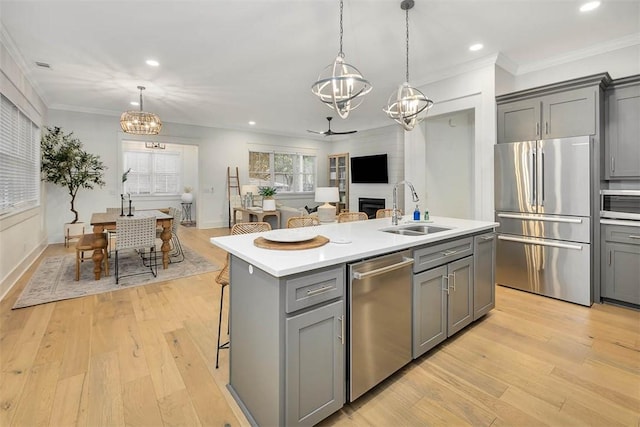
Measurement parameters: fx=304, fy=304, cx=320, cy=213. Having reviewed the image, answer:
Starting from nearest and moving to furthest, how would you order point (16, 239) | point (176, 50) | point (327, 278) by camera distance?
1. point (327, 278)
2. point (176, 50)
3. point (16, 239)

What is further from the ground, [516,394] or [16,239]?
[16,239]

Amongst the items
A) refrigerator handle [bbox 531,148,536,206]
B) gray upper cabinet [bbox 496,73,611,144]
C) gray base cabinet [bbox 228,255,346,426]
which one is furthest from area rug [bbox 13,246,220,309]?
gray upper cabinet [bbox 496,73,611,144]

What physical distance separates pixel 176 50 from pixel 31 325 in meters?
3.22

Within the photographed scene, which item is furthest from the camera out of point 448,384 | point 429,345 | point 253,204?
point 253,204

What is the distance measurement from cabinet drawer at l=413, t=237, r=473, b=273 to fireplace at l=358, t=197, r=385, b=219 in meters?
6.08

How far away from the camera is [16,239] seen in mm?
4016

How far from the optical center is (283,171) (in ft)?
31.6

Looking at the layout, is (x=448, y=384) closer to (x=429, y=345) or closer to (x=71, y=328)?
(x=429, y=345)

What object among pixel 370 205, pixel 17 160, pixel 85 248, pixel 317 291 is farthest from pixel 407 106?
pixel 370 205

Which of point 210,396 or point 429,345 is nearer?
point 210,396

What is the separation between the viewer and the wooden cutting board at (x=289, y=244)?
68.7 inches

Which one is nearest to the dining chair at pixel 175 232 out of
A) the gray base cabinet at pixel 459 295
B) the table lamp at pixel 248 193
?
the table lamp at pixel 248 193

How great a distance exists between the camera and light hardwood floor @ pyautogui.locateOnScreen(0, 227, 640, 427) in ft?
5.42

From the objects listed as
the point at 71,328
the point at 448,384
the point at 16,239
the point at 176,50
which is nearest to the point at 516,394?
the point at 448,384
